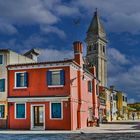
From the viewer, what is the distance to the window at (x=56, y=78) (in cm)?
4094

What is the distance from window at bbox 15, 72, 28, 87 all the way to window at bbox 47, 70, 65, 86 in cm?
265

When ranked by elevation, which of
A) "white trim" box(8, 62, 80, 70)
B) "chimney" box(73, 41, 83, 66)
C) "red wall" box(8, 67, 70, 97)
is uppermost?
"chimney" box(73, 41, 83, 66)

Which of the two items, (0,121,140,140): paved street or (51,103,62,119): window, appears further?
(51,103,62,119): window

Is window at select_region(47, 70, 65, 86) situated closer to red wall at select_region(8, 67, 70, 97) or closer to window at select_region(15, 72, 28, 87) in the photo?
red wall at select_region(8, 67, 70, 97)

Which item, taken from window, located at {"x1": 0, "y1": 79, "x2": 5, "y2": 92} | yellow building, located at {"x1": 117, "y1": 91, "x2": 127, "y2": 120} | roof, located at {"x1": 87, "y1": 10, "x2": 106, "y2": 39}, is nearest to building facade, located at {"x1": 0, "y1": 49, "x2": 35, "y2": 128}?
window, located at {"x1": 0, "y1": 79, "x2": 5, "y2": 92}

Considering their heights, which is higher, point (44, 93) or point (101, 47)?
point (101, 47)

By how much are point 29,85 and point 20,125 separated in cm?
428

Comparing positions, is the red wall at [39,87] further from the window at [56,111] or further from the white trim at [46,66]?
the window at [56,111]

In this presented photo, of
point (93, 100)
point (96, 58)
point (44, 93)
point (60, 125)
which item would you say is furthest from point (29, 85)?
point (96, 58)

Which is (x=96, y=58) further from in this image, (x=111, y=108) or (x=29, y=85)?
(x=29, y=85)

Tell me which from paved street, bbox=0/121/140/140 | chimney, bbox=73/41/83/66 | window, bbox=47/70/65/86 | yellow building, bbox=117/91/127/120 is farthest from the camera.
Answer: yellow building, bbox=117/91/127/120

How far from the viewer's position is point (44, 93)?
1636 inches

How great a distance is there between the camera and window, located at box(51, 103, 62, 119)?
40.6 metres

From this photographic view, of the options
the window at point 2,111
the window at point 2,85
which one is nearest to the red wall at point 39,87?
the window at point 2,85
